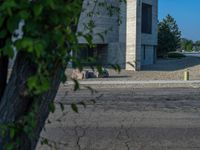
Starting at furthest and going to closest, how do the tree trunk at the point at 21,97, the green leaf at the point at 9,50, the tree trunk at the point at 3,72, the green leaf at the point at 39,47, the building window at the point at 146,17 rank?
the building window at the point at 146,17, the tree trunk at the point at 3,72, the tree trunk at the point at 21,97, the green leaf at the point at 9,50, the green leaf at the point at 39,47

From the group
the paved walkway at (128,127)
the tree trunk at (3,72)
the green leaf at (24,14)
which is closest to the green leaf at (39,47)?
the green leaf at (24,14)

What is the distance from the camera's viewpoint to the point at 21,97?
246 centimetres

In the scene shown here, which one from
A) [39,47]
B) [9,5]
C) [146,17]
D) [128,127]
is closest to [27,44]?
[39,47]

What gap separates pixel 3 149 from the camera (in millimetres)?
2545

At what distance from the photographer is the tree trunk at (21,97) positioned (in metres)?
2.40

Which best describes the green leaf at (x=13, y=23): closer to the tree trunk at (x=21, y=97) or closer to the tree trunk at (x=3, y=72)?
the tree trunk at (x=21, y=97)

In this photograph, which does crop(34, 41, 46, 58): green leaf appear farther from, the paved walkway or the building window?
the building window

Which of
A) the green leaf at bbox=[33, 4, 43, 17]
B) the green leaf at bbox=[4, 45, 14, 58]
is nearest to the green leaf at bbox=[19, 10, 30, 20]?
the green leaf at bbox=[33, 4, 43, 17]

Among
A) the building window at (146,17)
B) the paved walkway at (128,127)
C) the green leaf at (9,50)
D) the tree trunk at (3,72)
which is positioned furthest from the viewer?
the building window at (146,17)

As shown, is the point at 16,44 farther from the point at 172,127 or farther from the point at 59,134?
the point at 172,127

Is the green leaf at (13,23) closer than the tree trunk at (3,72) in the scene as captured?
Yes

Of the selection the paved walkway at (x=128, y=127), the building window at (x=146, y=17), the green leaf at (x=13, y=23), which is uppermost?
the building window at (x=146, y=17)

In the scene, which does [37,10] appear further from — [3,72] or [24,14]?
[3,72]

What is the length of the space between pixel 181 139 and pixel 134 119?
9.53 feet
